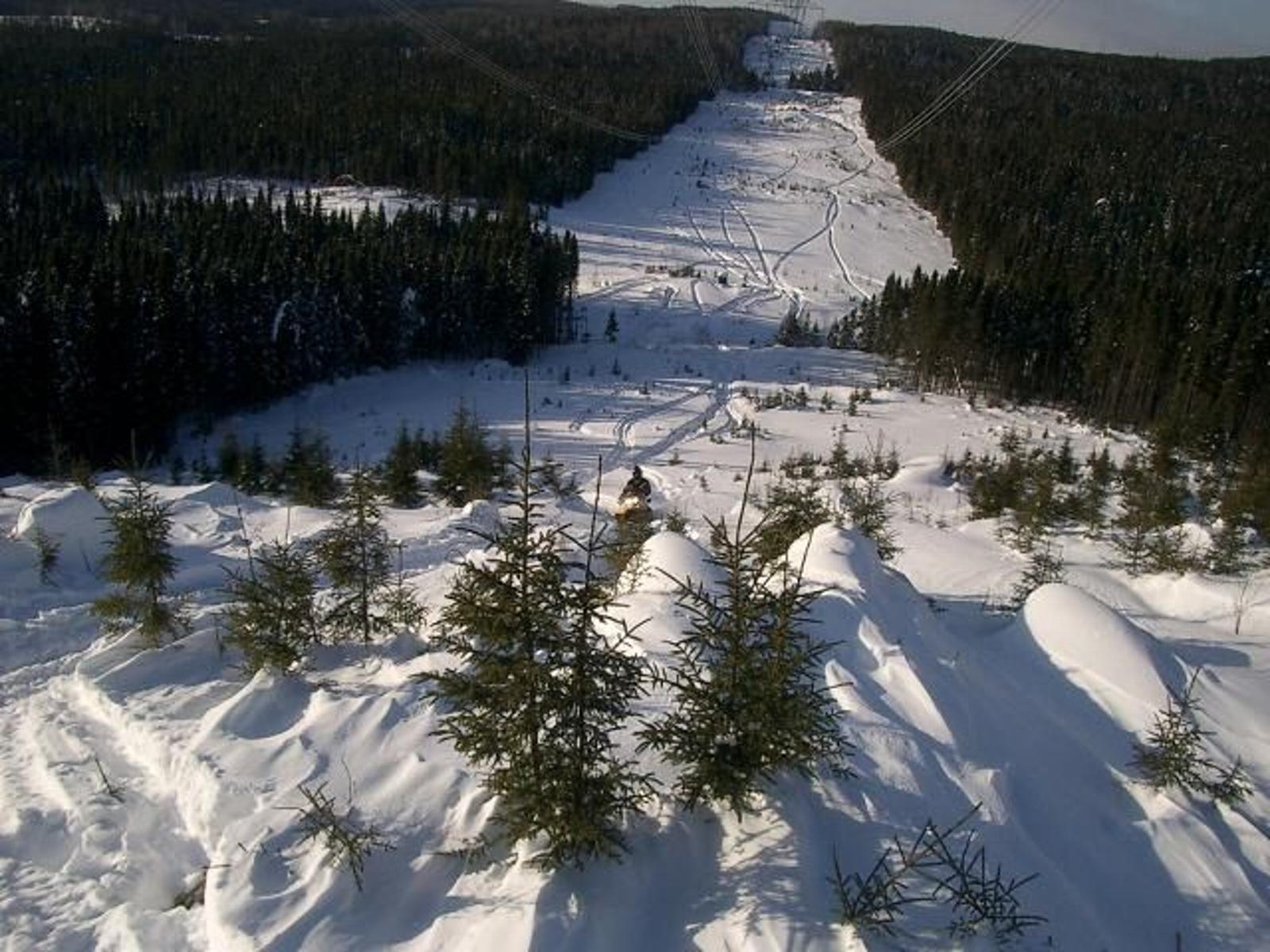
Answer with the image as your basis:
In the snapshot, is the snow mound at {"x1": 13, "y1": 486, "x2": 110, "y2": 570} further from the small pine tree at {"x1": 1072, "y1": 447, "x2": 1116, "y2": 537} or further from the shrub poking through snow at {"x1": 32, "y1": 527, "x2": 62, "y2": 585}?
the small pine tree at {"x1": 1072, "y1": 447, "x2": 1116, "y2": 537}

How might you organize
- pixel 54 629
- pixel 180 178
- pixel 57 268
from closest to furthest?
pixel 54 629, pixel 57 268, pixel 180 178

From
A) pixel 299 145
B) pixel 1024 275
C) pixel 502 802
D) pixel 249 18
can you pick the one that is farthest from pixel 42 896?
pixel 249 18

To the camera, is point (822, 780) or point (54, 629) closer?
point (822, 780)

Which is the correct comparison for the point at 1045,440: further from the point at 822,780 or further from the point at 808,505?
the point at 822,780

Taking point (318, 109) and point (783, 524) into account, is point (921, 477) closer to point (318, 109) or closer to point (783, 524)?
point (783, 524)

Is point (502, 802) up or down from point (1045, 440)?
up

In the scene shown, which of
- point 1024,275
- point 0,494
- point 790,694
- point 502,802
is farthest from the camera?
point 1024,275

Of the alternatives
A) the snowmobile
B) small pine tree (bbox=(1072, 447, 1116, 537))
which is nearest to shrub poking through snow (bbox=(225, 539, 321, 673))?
the snowmobile

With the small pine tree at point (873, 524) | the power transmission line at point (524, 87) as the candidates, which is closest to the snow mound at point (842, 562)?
the small pine tree at point (873, 524)

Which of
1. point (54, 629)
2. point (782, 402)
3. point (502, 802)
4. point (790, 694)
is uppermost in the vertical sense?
point (790, 694)
